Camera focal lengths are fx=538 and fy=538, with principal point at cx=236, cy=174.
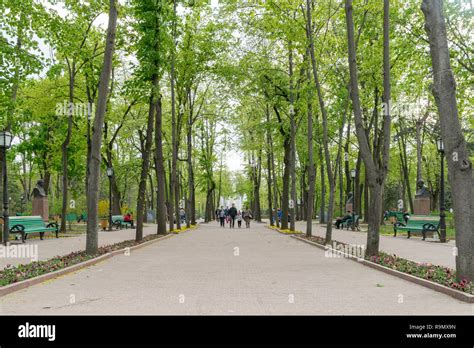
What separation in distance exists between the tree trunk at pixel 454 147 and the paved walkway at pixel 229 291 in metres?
0.97

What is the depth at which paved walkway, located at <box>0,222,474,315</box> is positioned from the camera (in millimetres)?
7355

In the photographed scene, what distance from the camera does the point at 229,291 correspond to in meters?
8.98

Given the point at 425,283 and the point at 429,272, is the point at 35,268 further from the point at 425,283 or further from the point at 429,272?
the point at 429,272

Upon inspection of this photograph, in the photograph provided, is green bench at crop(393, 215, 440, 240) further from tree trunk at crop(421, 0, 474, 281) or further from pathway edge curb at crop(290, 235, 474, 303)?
tree trunk at crop(421, 0, 474, 281)

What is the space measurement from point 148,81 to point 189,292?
1492 centimetres

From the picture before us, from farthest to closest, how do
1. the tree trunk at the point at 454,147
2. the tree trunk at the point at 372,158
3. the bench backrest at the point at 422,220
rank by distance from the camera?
the bench backrest at the point at 422,220, the tree trunk at the point at 372,158, the tree trunk at the point at 454,147

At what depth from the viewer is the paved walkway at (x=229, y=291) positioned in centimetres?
736

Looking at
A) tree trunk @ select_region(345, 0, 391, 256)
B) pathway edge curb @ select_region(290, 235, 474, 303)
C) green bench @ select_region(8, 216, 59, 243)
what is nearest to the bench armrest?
tree trunk @ select_region(345, 0, 391, 256)

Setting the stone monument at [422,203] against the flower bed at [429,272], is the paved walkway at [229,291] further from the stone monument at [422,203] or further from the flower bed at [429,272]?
the stone monument at [422,203]

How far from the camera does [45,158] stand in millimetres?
42719

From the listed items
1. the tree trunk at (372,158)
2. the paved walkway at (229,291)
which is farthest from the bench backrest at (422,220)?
the paved walkway at (229,291)

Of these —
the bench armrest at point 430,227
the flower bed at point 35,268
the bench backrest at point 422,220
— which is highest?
the bench backrest at point 422,220

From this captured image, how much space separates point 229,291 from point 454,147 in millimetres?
4612

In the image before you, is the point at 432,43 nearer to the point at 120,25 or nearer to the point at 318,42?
the point at 318,42
